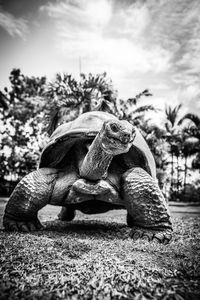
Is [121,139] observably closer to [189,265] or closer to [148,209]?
[148,209]

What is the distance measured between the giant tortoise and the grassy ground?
385 millimetres

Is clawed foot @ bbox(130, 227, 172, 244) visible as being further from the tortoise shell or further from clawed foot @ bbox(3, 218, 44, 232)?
clawed foot @ bbox(3, 218, 44, 232)

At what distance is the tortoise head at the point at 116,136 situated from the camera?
1845 mm

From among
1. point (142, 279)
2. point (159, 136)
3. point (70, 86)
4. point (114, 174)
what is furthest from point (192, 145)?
point (142, 279)

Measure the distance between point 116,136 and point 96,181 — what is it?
614 millimetres

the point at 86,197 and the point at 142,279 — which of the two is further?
the point at 86,197

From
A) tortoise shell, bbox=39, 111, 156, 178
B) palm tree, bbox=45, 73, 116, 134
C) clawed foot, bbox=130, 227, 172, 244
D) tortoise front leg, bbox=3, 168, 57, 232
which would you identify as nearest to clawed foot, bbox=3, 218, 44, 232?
tortoise front leg, bbox=3, 168, 57, 232

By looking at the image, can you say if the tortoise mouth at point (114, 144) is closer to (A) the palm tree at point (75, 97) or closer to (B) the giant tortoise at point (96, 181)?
(B) the giant tortoise at point (96, 181)

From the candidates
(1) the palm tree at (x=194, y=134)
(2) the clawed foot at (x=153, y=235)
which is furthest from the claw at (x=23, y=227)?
(1) the palm tree at (x=194, y=134)

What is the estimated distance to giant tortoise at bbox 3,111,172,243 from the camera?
202 centimetres

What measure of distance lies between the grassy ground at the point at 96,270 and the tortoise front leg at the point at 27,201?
480mm

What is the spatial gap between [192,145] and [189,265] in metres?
17.5

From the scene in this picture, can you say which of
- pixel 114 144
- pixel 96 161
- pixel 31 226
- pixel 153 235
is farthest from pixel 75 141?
pixel 153 235

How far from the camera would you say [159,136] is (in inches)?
602
